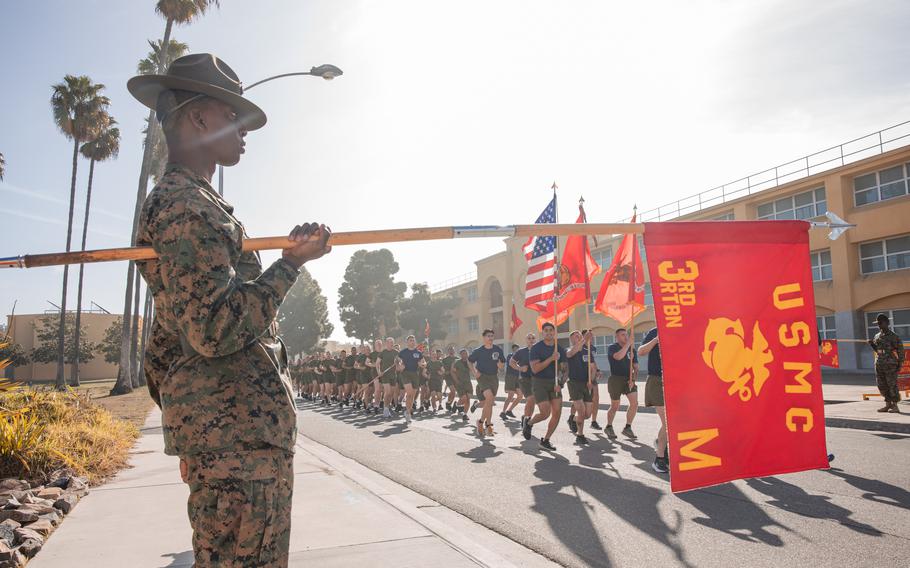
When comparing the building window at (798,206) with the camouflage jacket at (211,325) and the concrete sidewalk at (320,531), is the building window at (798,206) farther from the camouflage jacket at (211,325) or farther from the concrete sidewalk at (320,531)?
the camouflage jacket at (211,325)

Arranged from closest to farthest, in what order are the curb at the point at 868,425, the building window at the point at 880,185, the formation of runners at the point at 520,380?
1. the formation of runners at the point at 520,380
2. the curb at the point at 868,425
3. the building window at the point at 880,185

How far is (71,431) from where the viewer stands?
7359mm

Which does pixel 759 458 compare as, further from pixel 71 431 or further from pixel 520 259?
pixel 520 259

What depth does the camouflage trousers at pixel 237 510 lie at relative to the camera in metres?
1.85

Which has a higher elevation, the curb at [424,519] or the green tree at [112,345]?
the green tree at [112,345]

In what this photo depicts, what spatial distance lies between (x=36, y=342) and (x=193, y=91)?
240 ft

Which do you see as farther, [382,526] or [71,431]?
[71,431]

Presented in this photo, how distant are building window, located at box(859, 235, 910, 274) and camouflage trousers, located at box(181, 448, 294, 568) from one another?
31.9 metres

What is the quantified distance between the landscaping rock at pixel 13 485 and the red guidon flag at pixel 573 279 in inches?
370

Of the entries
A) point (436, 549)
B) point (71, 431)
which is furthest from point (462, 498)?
point (71, 431)

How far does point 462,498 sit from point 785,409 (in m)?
3.63

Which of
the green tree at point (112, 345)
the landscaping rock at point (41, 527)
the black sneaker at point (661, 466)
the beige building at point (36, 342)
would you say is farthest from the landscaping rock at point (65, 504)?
the beige building at point (36, 342)

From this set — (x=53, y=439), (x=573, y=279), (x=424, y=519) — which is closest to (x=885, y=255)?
(x=573, y=279)

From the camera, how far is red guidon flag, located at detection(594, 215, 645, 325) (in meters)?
12.2
